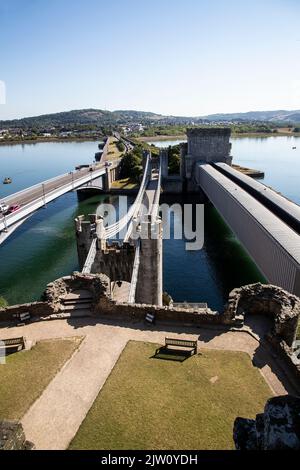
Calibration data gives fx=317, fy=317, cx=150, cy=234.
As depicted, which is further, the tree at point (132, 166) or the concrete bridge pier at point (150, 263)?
the tree at point (132, 166)

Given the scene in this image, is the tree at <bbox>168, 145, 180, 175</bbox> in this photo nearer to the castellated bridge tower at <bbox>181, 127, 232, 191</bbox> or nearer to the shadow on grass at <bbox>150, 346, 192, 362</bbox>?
the castellated bridge tower at <bbox>181, 127, 232, 191</bbox>

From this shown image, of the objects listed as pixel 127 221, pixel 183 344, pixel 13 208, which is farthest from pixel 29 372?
pixel 13 208

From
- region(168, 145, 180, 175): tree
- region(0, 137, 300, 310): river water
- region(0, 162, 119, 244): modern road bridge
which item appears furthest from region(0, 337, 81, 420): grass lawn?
region(168, 145, 180, 175): tree

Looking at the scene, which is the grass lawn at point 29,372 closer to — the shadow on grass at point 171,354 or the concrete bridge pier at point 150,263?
the shadow on grass at point 171,354

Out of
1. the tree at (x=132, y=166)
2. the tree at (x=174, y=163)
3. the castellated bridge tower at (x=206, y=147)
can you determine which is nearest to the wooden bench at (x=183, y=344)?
the castellated bridge tower at (x=206, y=147)

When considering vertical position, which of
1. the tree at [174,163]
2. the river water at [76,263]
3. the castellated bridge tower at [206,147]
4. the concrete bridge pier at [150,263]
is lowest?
the river water at [76,263]

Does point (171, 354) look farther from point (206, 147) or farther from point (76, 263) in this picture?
point (206, 147)

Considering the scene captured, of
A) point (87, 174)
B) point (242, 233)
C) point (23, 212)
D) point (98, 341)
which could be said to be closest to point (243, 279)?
point (242, 233)
